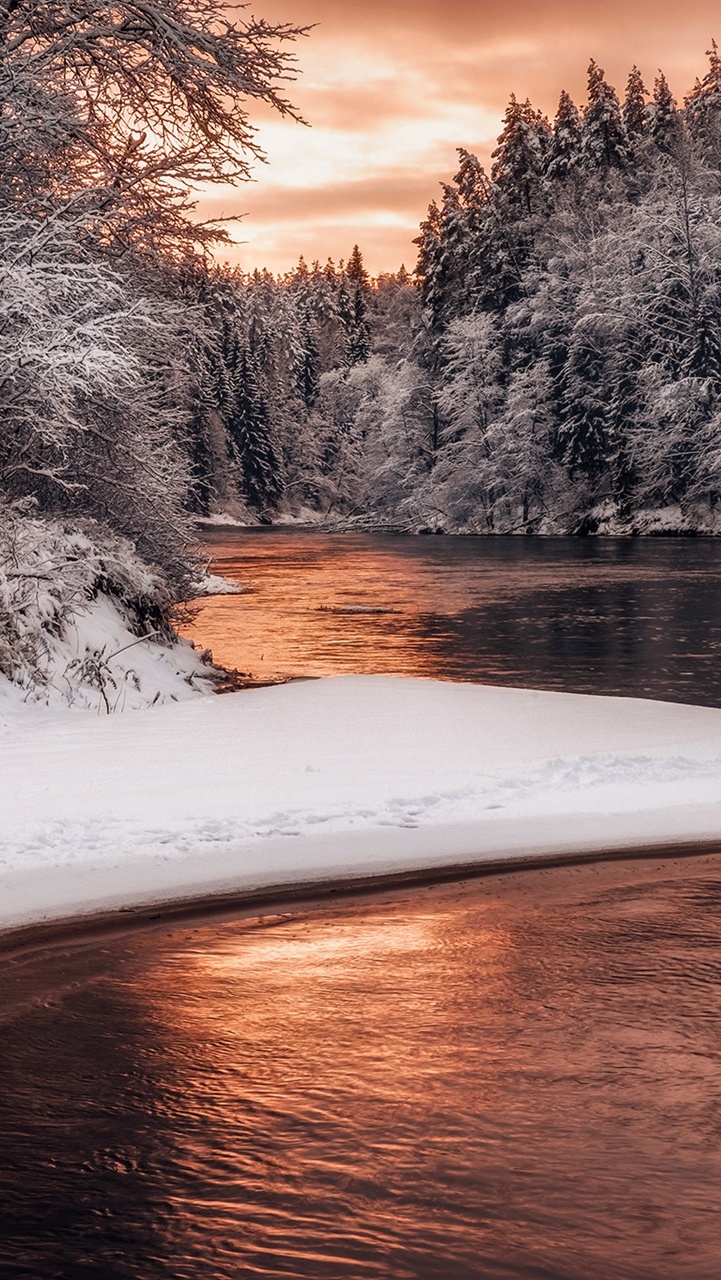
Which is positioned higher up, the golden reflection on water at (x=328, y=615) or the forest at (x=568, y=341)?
the forest at (x=568, y=341)

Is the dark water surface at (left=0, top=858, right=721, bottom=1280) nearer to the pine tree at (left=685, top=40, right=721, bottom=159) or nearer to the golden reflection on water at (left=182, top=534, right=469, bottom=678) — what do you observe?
the golden reflection on water at (left=182, top=534, right=469, bottom=678)

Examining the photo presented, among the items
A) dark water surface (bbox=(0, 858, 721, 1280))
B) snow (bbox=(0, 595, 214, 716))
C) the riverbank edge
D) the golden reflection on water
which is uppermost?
the golden reflection on water

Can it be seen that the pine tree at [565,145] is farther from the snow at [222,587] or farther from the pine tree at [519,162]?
the snow at [222,587]

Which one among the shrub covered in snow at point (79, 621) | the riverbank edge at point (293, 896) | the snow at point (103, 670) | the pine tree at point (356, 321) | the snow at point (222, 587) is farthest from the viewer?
A: the pine tree at point (356, 321)

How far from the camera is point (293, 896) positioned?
8.21 meters

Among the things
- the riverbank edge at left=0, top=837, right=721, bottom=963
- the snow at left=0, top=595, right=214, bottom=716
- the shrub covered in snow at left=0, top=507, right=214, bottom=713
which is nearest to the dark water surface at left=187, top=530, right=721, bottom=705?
the shrub covered in snow at left=0, top=507, right=214, bottom=713

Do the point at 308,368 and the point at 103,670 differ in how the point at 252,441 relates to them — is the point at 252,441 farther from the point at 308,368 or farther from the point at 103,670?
the point at 103,670

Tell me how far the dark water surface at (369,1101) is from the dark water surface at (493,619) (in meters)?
11.8

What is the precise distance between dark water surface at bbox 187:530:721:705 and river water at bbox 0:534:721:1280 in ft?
37.5

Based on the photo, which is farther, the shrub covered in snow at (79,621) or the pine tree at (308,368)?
the pine tree at (308,368)

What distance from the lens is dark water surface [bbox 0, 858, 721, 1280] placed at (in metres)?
4.21

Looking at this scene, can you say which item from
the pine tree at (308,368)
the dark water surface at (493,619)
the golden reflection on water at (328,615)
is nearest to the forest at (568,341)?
the dark water surface at (493,619)

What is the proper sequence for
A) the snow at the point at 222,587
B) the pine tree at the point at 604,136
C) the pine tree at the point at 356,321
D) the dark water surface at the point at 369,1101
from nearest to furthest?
the dark water surface at the point at 369,1101, the snow at the point at 222,587, the pine tree at the point at 604,136, the pine tree at the point at 356,321

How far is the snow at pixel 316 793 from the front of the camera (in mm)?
8539
